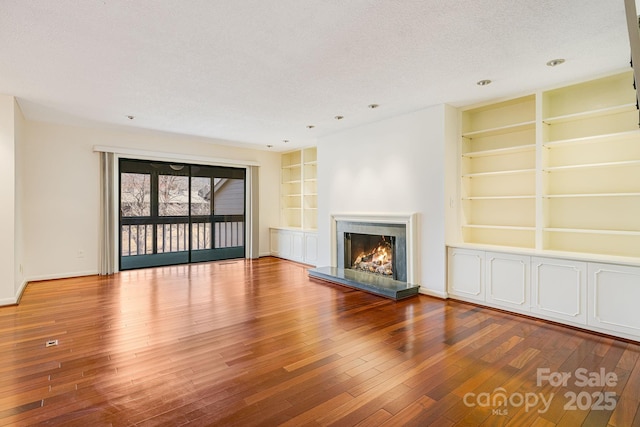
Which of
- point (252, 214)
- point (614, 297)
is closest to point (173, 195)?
point (252, 214)

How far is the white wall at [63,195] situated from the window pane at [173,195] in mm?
833

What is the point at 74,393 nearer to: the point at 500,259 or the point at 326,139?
the point at 500,259

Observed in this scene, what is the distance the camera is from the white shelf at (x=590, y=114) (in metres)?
3.45

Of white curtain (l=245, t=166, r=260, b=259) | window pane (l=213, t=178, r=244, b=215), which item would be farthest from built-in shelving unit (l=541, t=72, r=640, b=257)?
window pane (l=213, t=178, r=244, b=215)

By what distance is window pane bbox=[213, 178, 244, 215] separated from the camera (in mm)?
7754

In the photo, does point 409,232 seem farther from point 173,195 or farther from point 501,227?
point 173,195

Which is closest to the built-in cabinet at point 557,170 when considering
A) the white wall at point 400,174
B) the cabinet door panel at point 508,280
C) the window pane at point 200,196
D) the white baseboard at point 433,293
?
the cabinet door panel at point 508,280

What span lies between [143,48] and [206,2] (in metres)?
1.03

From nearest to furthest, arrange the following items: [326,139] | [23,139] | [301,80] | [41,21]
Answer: [41,21] → [301,80] → [23,139] → [326,139]

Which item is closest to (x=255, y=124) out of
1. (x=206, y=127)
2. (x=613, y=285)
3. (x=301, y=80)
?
(x=206, y=127)

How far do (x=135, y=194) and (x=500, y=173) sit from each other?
6.50 meters

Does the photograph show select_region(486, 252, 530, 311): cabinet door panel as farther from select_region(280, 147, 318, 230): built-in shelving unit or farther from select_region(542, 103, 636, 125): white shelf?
select_region(280, 147, 318, 230): built-in shelving unit

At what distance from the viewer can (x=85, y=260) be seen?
6039 mm

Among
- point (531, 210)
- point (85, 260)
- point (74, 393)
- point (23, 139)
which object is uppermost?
point (23, 139)
